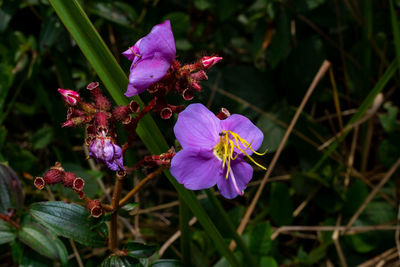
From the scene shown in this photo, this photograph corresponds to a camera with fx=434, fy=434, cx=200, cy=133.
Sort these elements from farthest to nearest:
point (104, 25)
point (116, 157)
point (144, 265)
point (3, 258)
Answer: point (104, 25) → point (3, 258) → point (144, 265) → point (116, 157)

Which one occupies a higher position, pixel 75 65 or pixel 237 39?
pixel 75 65

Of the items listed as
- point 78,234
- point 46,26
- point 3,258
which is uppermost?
point 46,26

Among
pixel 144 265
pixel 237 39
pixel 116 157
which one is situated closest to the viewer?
pixel 116 157

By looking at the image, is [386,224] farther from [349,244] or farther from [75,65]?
[75,65]

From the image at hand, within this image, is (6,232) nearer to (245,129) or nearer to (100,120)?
(100,120)

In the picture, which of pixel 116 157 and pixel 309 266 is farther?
pixel 309 266

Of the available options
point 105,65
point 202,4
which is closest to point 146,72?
point 105,65

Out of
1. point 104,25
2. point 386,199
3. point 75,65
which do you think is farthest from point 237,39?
point 386,199
